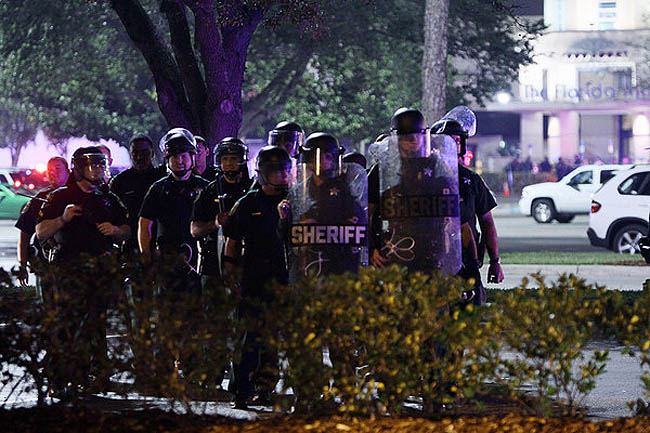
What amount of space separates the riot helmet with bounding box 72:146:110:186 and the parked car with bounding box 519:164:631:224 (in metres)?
26.6

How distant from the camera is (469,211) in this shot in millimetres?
8469

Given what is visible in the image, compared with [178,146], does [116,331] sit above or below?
below

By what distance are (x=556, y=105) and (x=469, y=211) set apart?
6195 cm

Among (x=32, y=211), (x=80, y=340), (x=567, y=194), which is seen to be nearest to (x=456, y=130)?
(x=80, y=340)

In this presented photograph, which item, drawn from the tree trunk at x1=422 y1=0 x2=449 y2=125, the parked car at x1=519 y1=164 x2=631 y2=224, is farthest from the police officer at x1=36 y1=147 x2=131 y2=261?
the parked car at x1=519 y1=164 x2=631 y2=224

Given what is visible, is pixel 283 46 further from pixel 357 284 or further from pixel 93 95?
pixel 357 284

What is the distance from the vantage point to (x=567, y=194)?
115 feet

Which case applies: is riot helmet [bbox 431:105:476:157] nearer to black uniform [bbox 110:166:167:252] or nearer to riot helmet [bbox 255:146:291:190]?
riot helmet [bbox 255:146:291:190]

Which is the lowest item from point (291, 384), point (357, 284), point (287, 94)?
point (291, 384)

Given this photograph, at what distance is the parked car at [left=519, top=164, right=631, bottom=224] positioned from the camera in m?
34.8

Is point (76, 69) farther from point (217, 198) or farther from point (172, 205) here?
point (217, 198)

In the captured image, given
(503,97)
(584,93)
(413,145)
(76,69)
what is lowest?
(413,145)

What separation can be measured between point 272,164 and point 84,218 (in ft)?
5.81

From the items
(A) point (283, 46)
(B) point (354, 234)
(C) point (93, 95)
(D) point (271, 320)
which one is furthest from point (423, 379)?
(C) point (93, 95)
